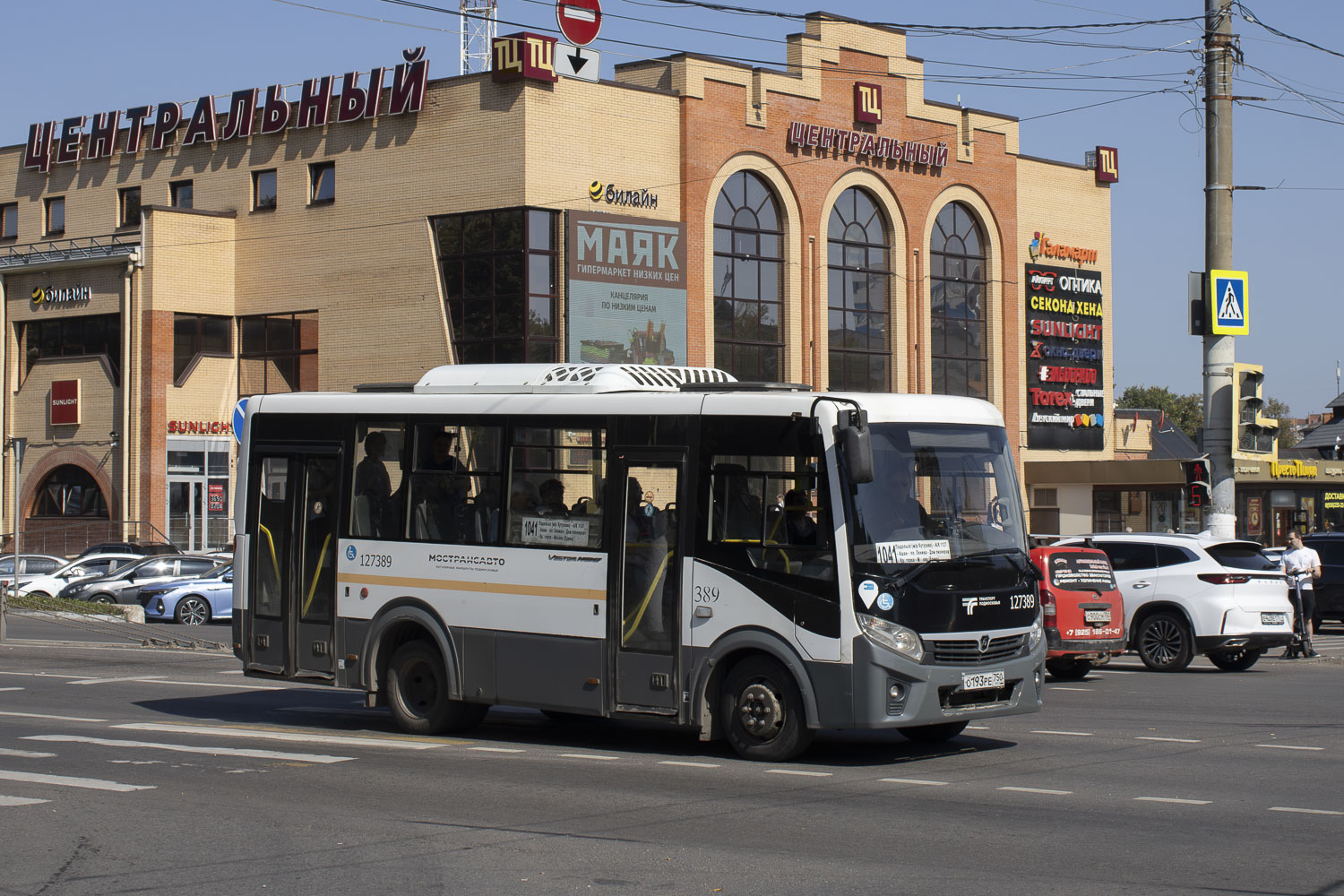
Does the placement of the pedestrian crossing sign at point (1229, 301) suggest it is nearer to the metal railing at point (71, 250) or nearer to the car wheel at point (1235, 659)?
the car wheel at point (1235, 659)

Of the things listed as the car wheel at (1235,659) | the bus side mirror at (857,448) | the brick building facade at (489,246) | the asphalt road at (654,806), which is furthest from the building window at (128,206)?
the bus side mirror at (857,448)

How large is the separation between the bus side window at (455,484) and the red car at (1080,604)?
24.0ft

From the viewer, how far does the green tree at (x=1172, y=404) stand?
442ft

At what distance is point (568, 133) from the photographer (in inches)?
1615

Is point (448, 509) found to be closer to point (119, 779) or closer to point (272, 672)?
point (272, 672)

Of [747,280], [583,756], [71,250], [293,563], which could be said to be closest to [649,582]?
[583,756]

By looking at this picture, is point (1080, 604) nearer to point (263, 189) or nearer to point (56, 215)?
point (263, 189)

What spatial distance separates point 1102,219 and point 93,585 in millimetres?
38625

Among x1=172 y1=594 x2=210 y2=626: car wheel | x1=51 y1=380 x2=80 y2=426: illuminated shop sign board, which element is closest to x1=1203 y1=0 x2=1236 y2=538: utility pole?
x1=172 y1=594 x2=210 y2=626: car wheel

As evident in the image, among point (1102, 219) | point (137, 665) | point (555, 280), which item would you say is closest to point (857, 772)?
point (137, 665)

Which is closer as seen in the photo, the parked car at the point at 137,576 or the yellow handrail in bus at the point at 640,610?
the yellow handrail in bus at the point at 640,610

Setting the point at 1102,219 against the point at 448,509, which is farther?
the point at 1102,219

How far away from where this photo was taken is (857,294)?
4841 cm

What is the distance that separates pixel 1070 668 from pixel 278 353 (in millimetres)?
32916
